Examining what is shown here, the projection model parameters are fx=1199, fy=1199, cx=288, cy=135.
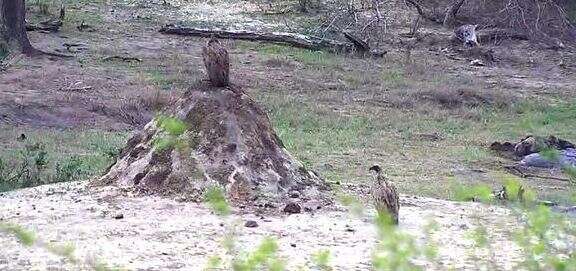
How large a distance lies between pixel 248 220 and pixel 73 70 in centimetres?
986

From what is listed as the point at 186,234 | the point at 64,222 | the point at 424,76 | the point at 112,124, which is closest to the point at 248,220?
the point at 186,234

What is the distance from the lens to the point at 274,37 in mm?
19656

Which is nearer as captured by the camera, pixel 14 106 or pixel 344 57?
pixel 14 106

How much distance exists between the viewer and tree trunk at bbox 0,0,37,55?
1670cm

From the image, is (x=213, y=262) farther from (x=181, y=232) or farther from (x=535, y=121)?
(x=535, y=121)

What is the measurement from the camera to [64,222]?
22.4ft

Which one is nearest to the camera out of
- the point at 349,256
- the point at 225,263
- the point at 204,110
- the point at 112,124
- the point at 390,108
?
the point at 225,263

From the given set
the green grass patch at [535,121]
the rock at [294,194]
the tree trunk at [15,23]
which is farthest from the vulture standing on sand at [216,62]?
the tree trunk at [15,23]

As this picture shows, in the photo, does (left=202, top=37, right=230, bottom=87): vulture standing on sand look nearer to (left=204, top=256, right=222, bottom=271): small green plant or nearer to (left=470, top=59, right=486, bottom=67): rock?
(left=204, top=256, right=222, bottom=271): small green plant

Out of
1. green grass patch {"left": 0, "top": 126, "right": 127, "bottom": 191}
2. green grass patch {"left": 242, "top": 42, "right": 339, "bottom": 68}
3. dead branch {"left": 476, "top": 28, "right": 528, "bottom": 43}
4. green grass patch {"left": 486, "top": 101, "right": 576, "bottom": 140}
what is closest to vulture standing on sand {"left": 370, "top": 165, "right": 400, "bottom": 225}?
green grass patch {"left": 0, "top": 126, "right": 127, "bottom": 191}

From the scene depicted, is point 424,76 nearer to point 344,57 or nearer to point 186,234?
point 344,57

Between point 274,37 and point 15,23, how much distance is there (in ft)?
15.0

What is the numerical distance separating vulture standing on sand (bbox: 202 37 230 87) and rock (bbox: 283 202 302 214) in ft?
3.70

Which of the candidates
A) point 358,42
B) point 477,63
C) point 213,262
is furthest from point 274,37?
point 213,262
